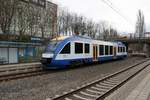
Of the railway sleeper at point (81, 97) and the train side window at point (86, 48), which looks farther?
the train side window at point (86, 48)

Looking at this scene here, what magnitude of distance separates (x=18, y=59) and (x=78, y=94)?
21596mm

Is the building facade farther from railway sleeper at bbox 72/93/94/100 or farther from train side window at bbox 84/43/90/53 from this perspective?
railway sleeper at bbox 72/93/94/100

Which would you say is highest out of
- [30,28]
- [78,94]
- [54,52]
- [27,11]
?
[27,11]

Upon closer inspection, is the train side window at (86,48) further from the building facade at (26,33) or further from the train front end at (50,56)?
the building facade at (26,33)

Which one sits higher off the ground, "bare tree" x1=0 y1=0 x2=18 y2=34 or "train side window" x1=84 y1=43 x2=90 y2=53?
"bare tree" x1=0 y1=0 x2=18 y2=34

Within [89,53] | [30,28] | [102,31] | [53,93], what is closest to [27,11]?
[30,28]

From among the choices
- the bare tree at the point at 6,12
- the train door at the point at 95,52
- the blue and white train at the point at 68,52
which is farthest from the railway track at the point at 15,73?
the bare tree at the point at 6,12

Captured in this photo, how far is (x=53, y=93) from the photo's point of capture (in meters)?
10.7

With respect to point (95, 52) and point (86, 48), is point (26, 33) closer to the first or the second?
point (95, 52)

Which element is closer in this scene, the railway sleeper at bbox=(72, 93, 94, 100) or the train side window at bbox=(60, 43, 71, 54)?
the railway sleeper at bbox=(72, 93, 94, 100)

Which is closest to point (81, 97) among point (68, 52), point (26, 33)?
point (68, 52)

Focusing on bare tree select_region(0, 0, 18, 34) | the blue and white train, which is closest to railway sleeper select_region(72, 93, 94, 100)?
the blue and white train

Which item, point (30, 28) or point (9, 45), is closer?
point (9, 45)

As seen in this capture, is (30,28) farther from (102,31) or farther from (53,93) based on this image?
(102,31)
